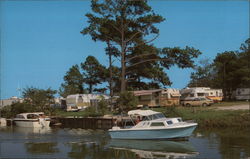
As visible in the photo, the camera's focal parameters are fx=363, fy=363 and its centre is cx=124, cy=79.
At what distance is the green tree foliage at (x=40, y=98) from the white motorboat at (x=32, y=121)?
4303 millimetres

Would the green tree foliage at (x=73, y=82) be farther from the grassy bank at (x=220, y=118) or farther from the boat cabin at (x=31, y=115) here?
the grassy bank at (x=220, y=118)

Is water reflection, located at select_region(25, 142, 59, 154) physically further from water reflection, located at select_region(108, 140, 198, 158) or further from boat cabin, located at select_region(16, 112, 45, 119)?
boat cabin, located at select_region(16, 112, 45, 119)

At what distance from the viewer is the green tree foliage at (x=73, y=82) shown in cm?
7604

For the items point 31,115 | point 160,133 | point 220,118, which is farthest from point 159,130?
point 31,115

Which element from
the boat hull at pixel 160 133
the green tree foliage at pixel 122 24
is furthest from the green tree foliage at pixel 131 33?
the boat hull at pixel 160 133

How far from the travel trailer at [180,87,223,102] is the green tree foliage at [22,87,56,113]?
20028 mm

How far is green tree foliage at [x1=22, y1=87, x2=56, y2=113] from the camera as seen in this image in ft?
173

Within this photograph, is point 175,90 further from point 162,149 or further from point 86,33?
point 162,149

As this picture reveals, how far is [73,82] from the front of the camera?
82.5 metres

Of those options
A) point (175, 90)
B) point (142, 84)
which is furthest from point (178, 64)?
point (142, 84)

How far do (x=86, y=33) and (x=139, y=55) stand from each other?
27.9 feet

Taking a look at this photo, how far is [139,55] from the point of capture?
53812 millimetres

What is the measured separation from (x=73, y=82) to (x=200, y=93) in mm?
36341

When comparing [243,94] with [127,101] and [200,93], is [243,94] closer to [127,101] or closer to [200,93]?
[200,93]
